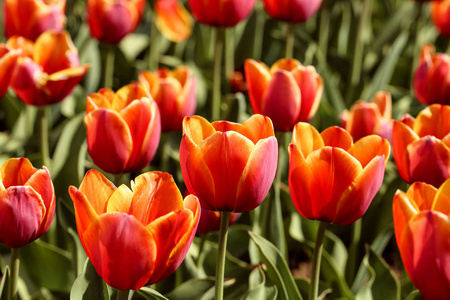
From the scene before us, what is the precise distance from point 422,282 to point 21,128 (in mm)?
1374

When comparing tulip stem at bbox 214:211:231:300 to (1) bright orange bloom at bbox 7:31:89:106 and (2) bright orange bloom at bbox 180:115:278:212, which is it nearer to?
(2) bright orange bloom at bbox 180:115:278:212

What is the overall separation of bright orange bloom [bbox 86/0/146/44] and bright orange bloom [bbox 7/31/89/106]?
30 centimetres

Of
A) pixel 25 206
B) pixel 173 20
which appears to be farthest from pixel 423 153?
pixel 173 20

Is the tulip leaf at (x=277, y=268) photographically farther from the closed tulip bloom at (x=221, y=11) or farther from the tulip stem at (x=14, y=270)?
the closed tulip bloom at (x=221, y=11)

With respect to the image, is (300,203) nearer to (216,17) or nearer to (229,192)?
(229,192)

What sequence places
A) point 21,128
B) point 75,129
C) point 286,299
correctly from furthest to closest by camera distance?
point 21,128 < point 75,129 < point 286,299

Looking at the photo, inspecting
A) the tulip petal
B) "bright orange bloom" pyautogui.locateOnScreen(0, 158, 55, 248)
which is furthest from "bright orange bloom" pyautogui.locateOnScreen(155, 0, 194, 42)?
the tulip petal

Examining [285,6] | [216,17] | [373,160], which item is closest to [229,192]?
[373,160]

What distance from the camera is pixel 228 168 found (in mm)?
952

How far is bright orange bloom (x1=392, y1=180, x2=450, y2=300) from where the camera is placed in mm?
841

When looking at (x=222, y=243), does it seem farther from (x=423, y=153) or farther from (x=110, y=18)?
(x=110, y=18)

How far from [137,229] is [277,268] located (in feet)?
1.31

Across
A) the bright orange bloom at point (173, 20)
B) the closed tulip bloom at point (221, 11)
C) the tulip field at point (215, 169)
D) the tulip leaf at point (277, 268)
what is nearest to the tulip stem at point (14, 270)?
the tulip field at point (215, 169)

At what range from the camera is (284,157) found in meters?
1.82
